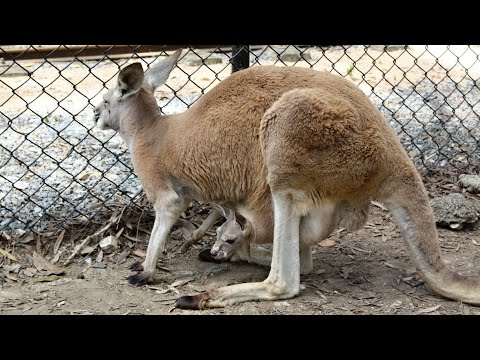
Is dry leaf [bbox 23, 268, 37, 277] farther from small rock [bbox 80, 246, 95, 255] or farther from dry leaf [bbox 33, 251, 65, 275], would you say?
small rock [bbox 80, 246, 95, 255]

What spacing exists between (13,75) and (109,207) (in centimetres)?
286

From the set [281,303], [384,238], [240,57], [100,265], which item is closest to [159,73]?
[240,57]

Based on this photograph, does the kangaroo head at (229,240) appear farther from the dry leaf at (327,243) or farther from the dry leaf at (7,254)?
the dry leaf at (7,254)

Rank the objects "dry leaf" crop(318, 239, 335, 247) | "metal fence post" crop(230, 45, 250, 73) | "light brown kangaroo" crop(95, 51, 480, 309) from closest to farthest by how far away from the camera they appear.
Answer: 1. "light brown kangaroo" crop(95, 51, 480, 309)
2. "dry leaf" crop(318, 239, 335, 247)
3. "metal fence post" crop(230, 45, 250, 73)

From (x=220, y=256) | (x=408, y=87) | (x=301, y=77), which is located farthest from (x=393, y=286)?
(x=408, y=87)

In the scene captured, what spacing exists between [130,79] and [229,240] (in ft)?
4.04

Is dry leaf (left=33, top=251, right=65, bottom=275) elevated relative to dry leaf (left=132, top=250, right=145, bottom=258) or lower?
lower

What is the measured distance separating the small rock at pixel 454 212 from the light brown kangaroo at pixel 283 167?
1.25 meters

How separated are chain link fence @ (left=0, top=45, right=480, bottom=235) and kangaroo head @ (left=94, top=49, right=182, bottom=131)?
0.24 m

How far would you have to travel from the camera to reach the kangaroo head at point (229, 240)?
14.8ft

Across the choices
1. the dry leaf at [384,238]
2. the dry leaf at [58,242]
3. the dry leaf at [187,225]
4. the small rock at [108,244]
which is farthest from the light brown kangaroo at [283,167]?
the dry leaf at [384,238]

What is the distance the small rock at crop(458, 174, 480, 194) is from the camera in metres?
5.80

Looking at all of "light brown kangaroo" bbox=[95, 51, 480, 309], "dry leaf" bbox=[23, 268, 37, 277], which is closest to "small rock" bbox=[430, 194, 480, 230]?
"light brown kangaroo" bbox=[95, 51, 480, 309]

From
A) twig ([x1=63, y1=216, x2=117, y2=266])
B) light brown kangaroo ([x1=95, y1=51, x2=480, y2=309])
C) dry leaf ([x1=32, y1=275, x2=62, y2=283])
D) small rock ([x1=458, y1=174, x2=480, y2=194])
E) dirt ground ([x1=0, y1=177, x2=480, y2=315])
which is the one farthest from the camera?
small rock ([x1=458, y1=174, x2=480, y2=194])
